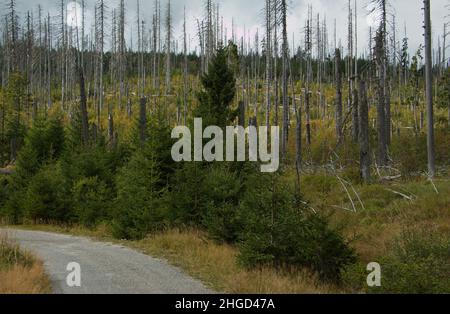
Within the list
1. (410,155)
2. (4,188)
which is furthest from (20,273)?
(4,188)

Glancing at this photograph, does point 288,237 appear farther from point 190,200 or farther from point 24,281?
point 24,281

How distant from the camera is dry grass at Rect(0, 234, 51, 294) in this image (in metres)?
8.05

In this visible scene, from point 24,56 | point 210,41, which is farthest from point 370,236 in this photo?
point 24,56

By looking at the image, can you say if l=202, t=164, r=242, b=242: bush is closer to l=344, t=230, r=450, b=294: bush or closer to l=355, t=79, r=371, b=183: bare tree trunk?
l=344, t=230, r=450, b=294: bush

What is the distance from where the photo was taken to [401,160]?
2261cm

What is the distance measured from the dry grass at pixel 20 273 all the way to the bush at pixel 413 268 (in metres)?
6.32

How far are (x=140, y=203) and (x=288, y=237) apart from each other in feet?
23.4

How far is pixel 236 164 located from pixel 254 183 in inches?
191

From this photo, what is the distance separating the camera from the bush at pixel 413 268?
30.1 feet

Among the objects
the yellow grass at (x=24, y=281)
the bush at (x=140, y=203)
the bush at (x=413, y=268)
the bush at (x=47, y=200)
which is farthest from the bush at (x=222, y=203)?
the bush at (x=47, y=200)

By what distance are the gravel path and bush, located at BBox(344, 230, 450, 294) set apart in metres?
3.57

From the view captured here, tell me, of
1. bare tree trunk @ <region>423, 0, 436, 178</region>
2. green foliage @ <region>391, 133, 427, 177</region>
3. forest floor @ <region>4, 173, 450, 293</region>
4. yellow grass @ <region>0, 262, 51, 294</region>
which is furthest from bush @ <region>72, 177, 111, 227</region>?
bare tree trunk @ <region>423, 0, 436, 178</region>
